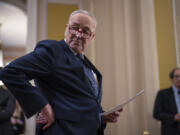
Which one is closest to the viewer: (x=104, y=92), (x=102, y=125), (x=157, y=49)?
(x=102, y=125)

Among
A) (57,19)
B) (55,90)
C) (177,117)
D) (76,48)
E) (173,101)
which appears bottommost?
(177,117)

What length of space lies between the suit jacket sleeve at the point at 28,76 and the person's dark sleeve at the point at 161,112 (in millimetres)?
1898

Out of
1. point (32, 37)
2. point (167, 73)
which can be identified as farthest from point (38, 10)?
point (167, 73)

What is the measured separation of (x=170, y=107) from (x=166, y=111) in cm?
7

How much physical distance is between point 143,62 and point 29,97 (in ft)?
6.59

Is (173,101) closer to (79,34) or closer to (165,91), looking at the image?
(165,91)

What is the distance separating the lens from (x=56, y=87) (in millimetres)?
898

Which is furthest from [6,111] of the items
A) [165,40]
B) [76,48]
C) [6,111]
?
[165,40]

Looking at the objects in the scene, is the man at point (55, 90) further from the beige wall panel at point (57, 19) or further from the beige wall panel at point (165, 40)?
the beige wall panel at point (57, 19)

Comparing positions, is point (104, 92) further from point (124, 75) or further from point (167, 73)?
point (167, 73)

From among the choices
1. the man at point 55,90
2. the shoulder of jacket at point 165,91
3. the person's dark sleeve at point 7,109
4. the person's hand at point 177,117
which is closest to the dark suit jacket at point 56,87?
the man at point 55,90

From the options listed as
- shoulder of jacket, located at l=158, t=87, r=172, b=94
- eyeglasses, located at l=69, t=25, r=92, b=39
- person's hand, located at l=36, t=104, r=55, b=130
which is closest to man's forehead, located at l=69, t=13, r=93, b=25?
eyeglasses, located at l=69, t=25, r=92, b=39

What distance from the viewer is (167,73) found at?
2.85 m

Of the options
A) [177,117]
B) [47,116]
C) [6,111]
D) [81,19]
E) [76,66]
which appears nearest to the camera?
[47,116]
